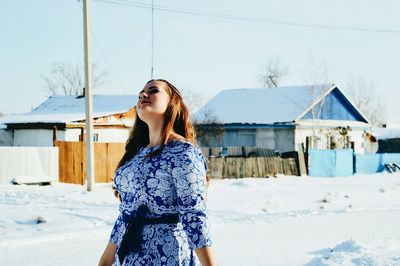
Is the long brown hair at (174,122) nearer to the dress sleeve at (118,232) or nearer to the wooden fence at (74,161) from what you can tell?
the dress sleeve at (118,232)

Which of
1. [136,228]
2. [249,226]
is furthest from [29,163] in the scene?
[136,228]

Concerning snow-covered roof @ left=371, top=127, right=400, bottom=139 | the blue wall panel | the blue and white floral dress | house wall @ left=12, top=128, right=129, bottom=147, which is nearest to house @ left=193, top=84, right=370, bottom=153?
the blue wall panel

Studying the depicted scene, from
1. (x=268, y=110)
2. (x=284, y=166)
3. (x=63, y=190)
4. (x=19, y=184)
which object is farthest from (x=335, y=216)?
(x=268, y=110)

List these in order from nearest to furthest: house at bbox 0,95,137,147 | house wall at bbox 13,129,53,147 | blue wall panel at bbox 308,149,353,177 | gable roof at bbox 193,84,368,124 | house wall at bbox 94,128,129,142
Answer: house at bbox 0,95,137,147, house wall at bbox 13,129,53,147, house wall at bbox 94,128,129,142, blue wall panel at bbox 308,149,353,177, gable roof at bbox 193,84,368,124

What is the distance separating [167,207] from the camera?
103 inches

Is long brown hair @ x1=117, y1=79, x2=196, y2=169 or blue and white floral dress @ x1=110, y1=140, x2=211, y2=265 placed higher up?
long brown hair @ x1=117, y1=79, x2=196, y2=169

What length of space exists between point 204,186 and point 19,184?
1749cm

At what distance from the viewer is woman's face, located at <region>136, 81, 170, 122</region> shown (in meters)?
2.77

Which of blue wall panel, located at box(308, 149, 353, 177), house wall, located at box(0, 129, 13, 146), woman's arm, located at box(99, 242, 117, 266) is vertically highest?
woman's arm, located at box(99, 242, 117, 266)

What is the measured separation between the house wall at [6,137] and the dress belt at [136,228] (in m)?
24.4

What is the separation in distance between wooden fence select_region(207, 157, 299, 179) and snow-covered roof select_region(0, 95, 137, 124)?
5292mm

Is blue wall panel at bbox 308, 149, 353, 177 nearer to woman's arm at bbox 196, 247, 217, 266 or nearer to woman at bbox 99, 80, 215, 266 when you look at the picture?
woman at bbox 99, 80, 215, 266

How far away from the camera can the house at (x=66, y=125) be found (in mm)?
23766

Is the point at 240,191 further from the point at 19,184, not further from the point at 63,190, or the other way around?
the point at 19,184
